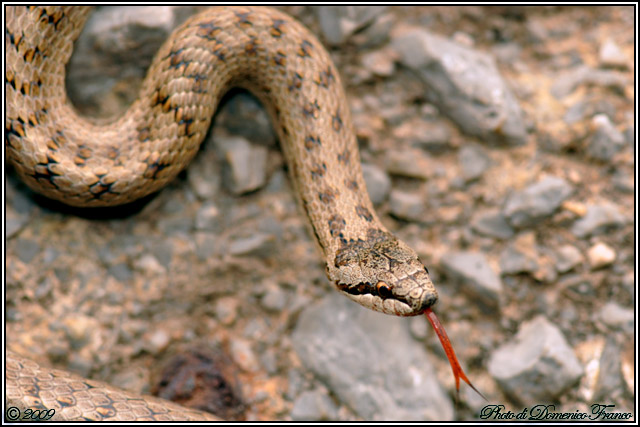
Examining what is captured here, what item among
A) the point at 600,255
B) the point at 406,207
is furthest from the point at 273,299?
the point at 600,255

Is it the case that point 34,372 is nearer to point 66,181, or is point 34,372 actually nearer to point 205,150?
point 66,181

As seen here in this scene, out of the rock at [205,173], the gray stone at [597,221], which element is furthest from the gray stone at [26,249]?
the gray stone at [597,221]

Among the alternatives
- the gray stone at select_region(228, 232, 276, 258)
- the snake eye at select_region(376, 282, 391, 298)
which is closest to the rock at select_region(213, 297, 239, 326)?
the gray stone at select_region(228, 232, 276, 258)

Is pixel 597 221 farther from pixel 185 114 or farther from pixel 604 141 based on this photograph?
pixel 185 114

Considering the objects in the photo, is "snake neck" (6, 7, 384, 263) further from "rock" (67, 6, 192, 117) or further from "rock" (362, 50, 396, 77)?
"rock" (362, 50, 396, 77)

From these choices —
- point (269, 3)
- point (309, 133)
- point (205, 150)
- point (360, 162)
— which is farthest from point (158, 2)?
point (360, 162)

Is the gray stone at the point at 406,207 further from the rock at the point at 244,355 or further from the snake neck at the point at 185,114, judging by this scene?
the rock at the point at 244,355
